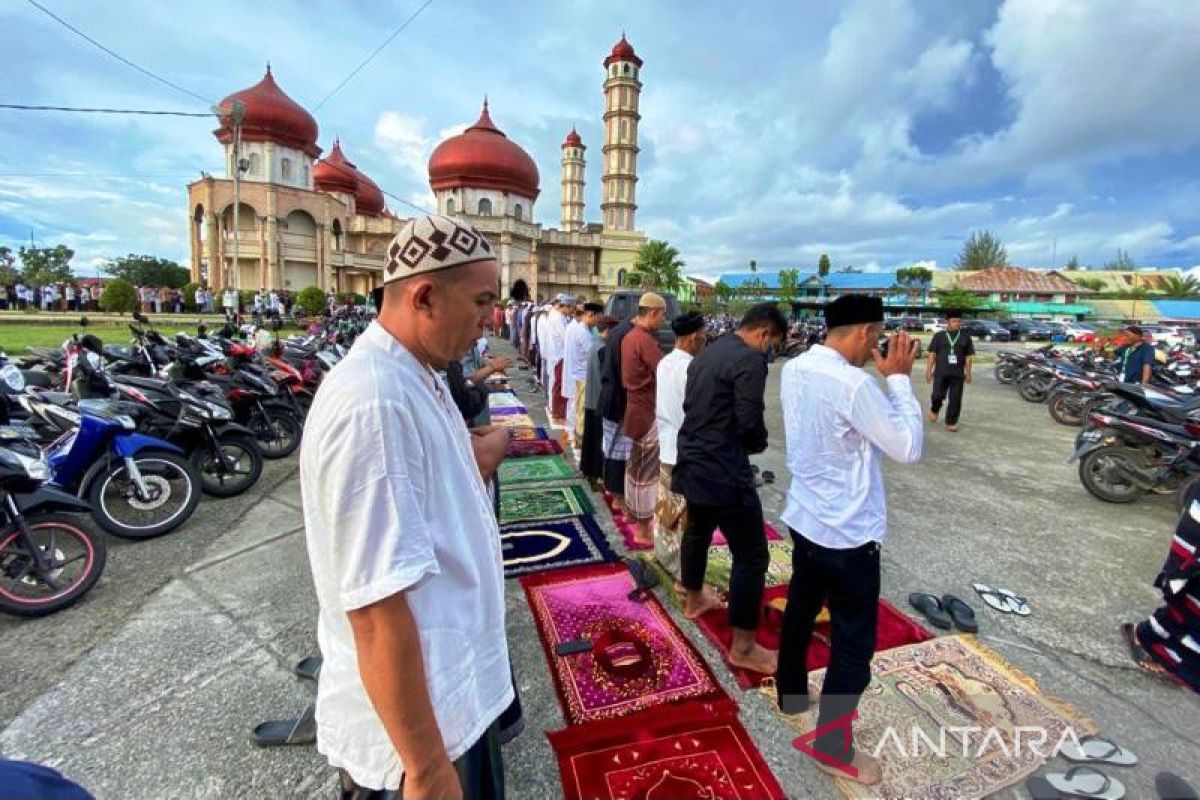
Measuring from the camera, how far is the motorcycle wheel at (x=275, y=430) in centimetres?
601

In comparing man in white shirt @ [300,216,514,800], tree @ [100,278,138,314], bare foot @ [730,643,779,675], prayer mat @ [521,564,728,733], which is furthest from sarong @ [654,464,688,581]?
tree @ [100,278,138,314]

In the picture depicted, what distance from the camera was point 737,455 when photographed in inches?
105

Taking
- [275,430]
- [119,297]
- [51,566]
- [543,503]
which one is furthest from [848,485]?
[119,297]

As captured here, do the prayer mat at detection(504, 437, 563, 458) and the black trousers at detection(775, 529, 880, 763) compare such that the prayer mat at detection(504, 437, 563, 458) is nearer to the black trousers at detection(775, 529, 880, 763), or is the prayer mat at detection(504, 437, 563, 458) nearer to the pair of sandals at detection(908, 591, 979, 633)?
the pair of sandals at detection(908, 591, 979, 633)

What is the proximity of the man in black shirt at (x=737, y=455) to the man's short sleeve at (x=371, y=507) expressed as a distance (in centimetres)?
190

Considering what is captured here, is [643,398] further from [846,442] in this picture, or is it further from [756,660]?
[846,442]

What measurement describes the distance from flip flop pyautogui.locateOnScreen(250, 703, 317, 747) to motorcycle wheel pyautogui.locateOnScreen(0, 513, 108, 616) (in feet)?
5.82

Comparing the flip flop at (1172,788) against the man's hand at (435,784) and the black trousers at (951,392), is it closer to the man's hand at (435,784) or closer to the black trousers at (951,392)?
the man's hand at (435,784)

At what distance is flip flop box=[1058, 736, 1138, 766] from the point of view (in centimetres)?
214

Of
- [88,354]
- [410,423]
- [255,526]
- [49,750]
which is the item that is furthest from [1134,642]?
[88,354]

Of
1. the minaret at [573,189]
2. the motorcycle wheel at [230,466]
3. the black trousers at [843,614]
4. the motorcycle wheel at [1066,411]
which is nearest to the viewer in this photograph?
the black trousers at [843,614]

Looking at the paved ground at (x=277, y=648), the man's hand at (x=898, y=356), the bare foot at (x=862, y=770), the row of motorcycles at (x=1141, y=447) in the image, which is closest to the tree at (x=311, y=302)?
the paved ground at (x=277, y=648)

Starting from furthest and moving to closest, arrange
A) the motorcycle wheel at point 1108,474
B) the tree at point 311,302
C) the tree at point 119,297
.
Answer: the tree at point 311,302
the tree at point 119,297
the motorcycle wheel at point 1108,474

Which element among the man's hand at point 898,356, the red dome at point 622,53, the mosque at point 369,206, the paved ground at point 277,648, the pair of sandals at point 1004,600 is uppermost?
the red dome at point 622,53
